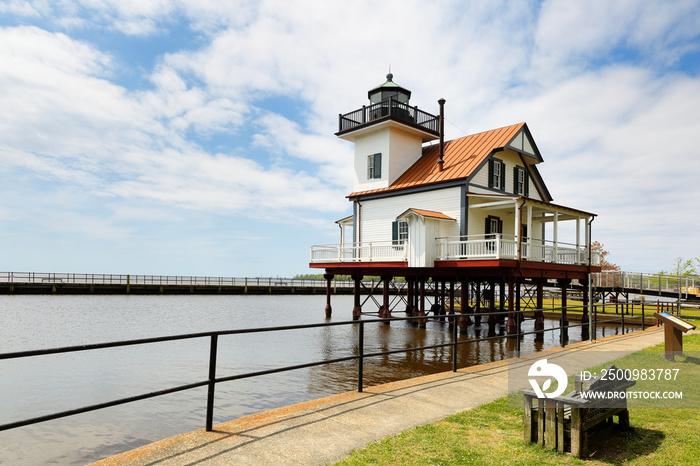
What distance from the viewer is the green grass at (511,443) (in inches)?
184

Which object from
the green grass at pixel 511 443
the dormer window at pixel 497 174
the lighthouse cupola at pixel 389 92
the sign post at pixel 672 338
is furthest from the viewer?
the lighthouse cupola at pixel 389 92

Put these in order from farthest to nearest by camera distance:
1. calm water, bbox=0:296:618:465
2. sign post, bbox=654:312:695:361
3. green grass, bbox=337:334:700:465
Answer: sign post, bbox=654:312:695:361
calm water, bbox=0:296:618:465
green grass, bbox=337:334:700:465

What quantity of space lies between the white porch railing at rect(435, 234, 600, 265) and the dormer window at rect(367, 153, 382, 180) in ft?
26.0

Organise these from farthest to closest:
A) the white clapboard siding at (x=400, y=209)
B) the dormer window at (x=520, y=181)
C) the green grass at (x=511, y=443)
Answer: the dormer window at (x=520, y=181)
the white clapboard siding at (x=400, y=209)
the green grass at (x=511, y=443)

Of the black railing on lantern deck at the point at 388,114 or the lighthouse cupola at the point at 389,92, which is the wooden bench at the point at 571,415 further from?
the lighthouse cupola at the point at 389,92

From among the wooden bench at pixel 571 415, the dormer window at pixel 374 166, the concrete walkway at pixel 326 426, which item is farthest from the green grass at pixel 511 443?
the dormer window at pixel 374 166

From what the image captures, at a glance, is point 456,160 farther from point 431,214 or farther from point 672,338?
point 672,338

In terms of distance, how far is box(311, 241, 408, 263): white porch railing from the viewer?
26.7m

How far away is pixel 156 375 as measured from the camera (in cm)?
1343

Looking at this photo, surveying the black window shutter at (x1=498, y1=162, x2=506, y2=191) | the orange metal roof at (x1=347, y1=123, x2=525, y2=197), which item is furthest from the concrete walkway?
the black window shutter at (x1=498, y1=162, x2=506, y2=191)

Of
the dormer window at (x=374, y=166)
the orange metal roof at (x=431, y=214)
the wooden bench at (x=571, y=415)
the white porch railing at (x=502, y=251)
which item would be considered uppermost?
the dormer window at (x=374, y=166)

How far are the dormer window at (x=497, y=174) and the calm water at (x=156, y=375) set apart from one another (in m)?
8.46

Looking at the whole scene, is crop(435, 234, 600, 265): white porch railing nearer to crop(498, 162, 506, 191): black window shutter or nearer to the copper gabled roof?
the copper gabled roof

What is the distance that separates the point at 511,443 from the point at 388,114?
27.0m
